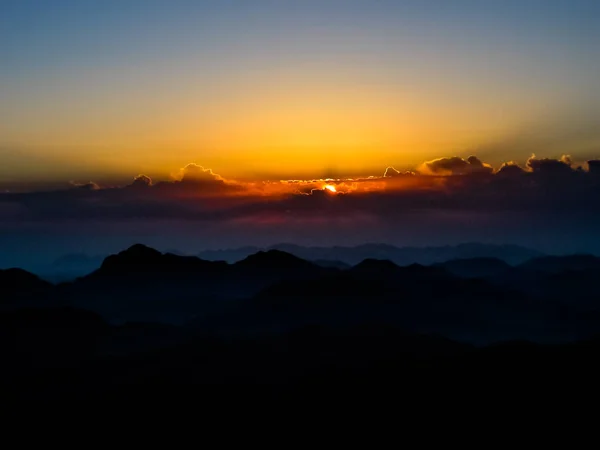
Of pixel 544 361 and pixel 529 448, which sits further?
pixel 544 361

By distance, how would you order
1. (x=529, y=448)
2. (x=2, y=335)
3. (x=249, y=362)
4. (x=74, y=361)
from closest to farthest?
(x=529, y=448), (x=249, y=362), (x=74, y=361), (x=2, y=335)

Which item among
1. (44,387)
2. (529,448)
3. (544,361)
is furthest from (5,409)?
(544,361)

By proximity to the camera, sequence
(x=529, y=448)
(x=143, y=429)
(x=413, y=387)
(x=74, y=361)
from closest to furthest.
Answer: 1. (x=529, y=448)
2. (x=143, y=429)
3. (x=413, y=387)
4. (x=74, y=361)

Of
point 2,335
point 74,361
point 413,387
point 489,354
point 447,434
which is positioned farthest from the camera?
point 2,335

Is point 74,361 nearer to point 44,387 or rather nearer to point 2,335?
point 44,387

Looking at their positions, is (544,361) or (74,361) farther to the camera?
(74,361)

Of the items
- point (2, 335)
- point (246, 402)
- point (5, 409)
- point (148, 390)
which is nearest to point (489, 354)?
point (246, 402)

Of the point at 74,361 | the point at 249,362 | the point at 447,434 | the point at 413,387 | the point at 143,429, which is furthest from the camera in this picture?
the point at 74,361

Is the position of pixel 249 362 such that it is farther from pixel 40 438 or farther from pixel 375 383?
pixel 40 438
